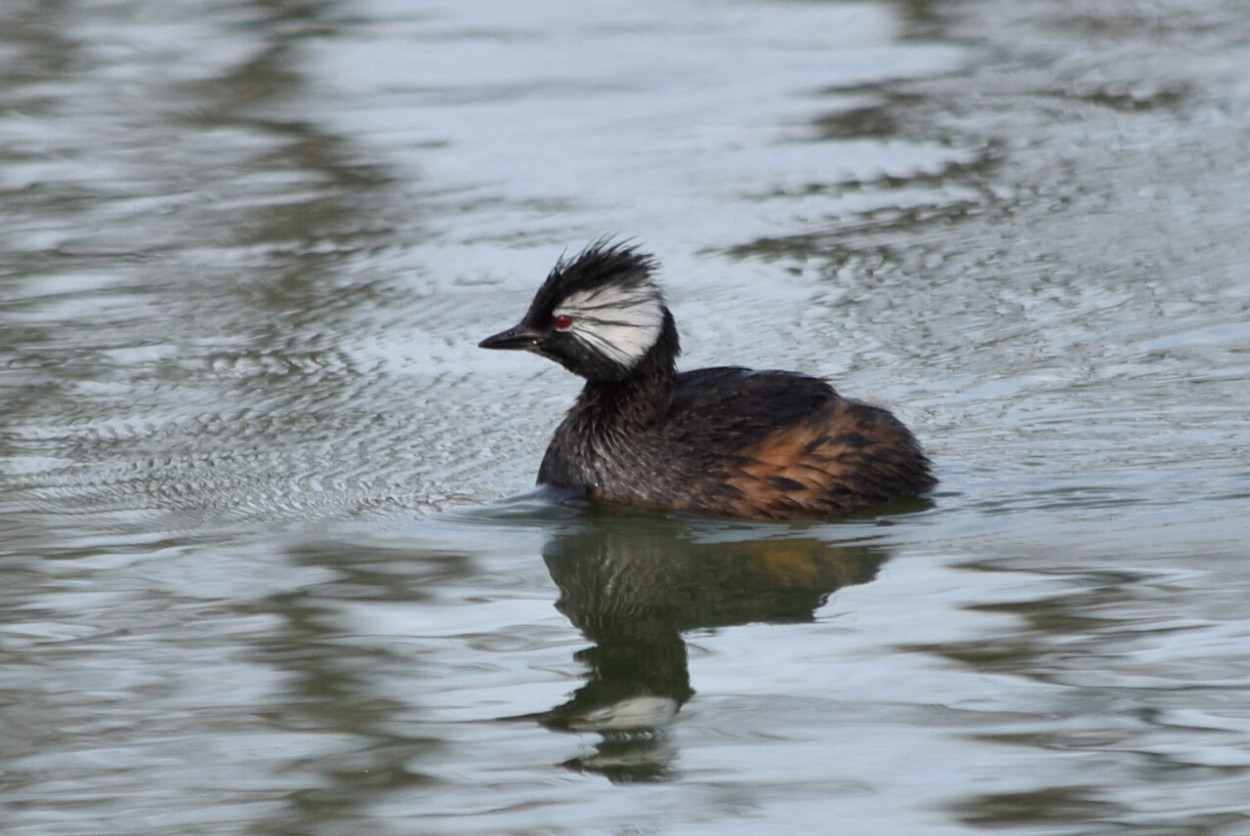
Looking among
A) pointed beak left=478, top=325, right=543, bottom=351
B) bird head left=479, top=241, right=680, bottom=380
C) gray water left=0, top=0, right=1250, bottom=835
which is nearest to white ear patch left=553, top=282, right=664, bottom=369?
bird head left=479, top=241, right=680, bottom=380

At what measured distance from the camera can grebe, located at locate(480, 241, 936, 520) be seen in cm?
767

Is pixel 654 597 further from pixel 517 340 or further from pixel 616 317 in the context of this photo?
pixel 517 340

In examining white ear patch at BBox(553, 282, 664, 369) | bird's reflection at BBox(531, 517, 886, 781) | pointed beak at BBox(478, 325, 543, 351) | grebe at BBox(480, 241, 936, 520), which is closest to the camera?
bird's reflection at BBox(531, 517, 886, 781)

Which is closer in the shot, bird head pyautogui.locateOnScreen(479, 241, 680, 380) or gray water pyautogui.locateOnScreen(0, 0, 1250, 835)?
→ gray water pyautogui.locateOnScreen(0, 0, 1250, 835)

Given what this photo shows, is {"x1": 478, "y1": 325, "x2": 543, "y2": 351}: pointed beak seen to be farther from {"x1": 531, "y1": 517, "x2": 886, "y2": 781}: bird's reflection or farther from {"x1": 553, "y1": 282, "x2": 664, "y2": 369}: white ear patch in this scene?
{"x1": 531, "y1": 517, "x2": 886, "y2": 781}: bird's reflection

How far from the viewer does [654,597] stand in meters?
6.72

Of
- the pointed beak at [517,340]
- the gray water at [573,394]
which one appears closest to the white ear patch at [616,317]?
the pointed beak at [517,340]

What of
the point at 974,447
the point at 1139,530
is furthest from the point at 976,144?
the point at 1139,530

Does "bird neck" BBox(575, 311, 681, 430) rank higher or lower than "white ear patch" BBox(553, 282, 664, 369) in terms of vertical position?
lower

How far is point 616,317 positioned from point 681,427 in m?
0.47

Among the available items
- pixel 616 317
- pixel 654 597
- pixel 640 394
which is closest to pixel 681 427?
pixel 640 394

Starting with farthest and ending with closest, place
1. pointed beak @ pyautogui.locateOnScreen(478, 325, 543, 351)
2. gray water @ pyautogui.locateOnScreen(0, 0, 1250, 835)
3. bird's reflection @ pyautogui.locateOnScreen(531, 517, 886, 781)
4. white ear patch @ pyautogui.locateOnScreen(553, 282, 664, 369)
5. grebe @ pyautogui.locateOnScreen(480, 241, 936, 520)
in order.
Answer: pointed beak @ pyautogui.locateOnScreen(478, 325, 543, 351) → white ear patch @ pyautogui.locateOnScreen(553, 282, 664, 369) → grebe @ pyautogui.locateOnScreen(480, 241, 936, 520) → bird's reflection @ pyautogui.locateOnScreen(531, 517, 886, 781) → gray water @ pyautogui.locateOnScreen(0, 0, 1250, 835)

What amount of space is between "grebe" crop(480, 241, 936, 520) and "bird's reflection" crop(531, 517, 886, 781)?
19 centimetres

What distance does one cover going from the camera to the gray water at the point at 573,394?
17.0 ft
